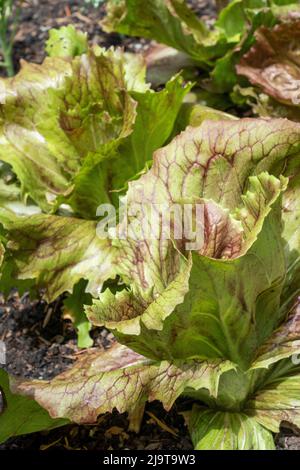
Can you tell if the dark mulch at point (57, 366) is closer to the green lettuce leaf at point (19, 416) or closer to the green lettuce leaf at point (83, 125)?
the green lettuce leaf at point (19, 416)

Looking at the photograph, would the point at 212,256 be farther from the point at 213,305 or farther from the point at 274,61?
the point at 274,61

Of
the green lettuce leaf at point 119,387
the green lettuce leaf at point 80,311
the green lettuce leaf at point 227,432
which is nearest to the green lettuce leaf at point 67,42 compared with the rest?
the green lettuce leaf at point 80,311

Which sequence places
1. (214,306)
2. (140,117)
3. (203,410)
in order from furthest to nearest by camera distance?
(140,117) < (203,410) < (214,306)

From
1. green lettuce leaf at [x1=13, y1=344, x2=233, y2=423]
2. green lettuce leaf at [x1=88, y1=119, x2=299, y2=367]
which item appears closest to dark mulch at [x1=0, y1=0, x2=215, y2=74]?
green lettuce leaf at [x1=88, y1=119, x2=299, y2=367]

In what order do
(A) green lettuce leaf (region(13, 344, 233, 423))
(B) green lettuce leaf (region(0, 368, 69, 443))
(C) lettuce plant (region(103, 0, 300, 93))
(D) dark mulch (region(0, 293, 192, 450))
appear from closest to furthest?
(A) green lettuce leaf (region(13, 344, 233, 423)) < (B) green lettuce leaf (region(0, 368, 69, 443)) < (D) dark mulch (region(0, 293, 192, 450)) < (C) lettuce plant (region(103, 0, 300, 93))

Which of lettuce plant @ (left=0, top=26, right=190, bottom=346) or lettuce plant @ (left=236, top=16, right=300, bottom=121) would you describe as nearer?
lettuce plant @ (left=0, top=26, right=190, bottom=346)

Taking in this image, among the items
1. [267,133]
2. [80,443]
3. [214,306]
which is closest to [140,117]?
[267,133]

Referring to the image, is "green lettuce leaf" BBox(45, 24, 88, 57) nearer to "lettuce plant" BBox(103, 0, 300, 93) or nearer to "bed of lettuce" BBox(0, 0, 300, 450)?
"bed of lettuce" BBox(0, 0, 300, 450)
